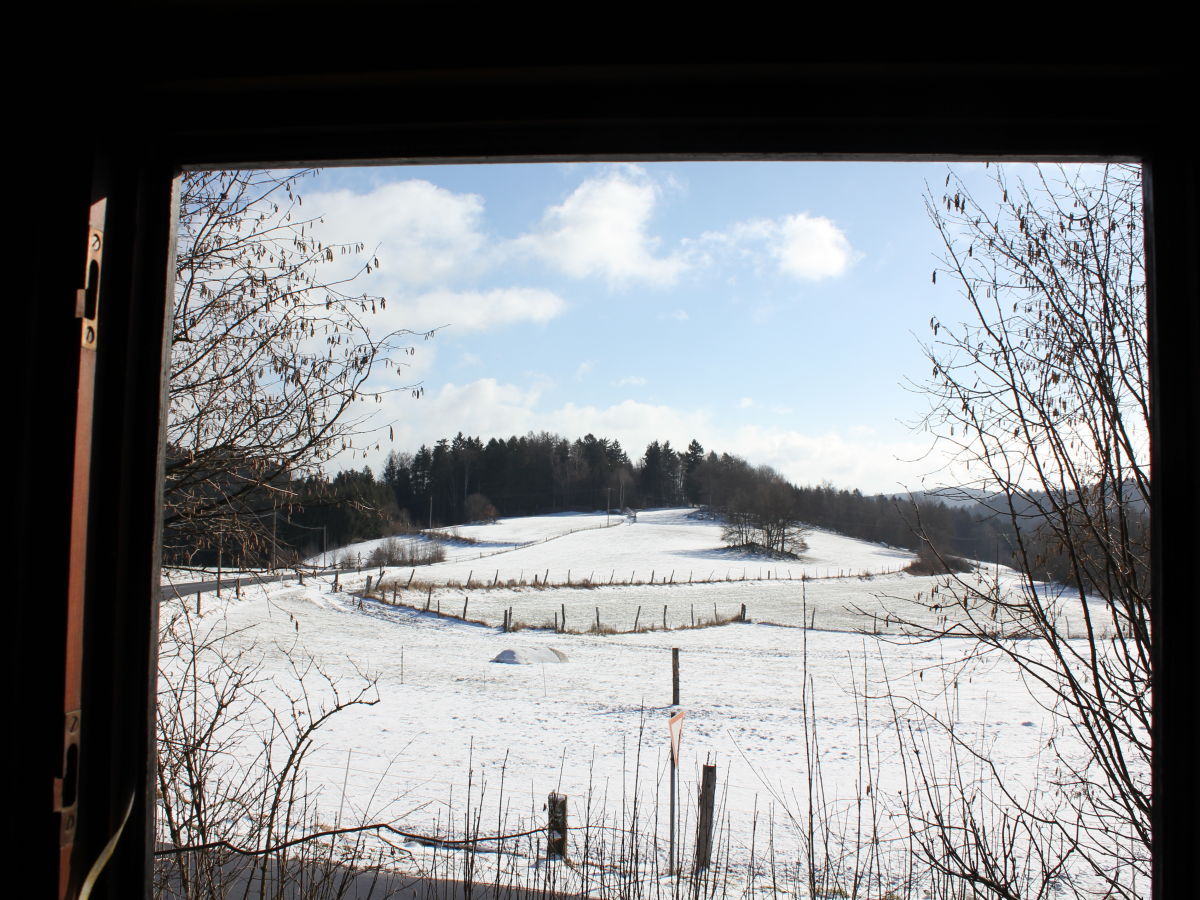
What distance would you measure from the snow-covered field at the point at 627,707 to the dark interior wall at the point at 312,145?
92.0 inches

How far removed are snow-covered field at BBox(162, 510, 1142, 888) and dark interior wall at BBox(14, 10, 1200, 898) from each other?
2338mm

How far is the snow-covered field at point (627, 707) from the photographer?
8.11m

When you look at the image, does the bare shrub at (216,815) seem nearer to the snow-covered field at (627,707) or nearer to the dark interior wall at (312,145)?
the snow-covered field at (627,707)

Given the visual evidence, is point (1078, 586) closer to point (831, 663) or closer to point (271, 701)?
point (271, 701)

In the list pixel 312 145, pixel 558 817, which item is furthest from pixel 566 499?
pixel 312 145

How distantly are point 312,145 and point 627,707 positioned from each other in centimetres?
1502

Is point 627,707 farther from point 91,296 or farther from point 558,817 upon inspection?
point 91,296

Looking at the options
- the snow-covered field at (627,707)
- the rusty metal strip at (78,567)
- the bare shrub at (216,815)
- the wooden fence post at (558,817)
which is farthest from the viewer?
the snow-covered field at (627,707)

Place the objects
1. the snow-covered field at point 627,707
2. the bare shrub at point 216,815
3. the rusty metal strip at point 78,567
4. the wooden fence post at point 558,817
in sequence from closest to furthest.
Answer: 1. the rusty metal strip at point 78,567
2. the bare shrub at point 216,815
3. the wooden fence post at point 558,817
4. the snow-covered field at point 627,707

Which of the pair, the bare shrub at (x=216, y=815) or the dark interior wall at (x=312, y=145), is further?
the bare shrub at (x=216, y=815)

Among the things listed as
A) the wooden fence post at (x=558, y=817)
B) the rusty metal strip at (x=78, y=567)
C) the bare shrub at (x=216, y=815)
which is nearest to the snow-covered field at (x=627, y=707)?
the wooden fence post at (x=558, y=817)

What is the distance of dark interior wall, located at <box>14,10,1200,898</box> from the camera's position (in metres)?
0.98

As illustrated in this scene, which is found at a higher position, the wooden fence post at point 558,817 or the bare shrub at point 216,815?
the bare shrub at point 216,815

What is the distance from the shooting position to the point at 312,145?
1.21 m
